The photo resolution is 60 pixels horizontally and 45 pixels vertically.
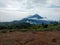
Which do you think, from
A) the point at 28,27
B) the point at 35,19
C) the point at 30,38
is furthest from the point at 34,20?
the point at 30,38

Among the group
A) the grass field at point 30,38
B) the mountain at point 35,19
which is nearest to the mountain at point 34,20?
the mountain at point 35,19

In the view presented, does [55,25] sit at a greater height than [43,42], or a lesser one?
greater

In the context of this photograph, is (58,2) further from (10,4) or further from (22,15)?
(10,4)

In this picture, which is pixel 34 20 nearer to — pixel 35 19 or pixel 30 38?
pixel 35 19

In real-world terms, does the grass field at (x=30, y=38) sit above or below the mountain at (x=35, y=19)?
below

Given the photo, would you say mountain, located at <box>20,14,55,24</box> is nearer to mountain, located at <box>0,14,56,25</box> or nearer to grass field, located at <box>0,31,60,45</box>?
mountain, located at <box>0,14,56,25</box>

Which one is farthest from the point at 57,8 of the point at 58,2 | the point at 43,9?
the point at 43,9

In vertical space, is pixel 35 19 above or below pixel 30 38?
above

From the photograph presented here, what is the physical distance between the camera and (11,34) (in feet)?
4.98

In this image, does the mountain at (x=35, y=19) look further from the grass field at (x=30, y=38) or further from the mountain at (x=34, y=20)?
the grass field at (x=30, y=38)

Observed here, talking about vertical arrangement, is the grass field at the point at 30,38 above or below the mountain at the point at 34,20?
below

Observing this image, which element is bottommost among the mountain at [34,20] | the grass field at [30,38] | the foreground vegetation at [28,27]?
the grass field at [30,38]

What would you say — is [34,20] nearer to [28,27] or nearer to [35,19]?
[35,19]

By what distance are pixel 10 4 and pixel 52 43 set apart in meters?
0.71
